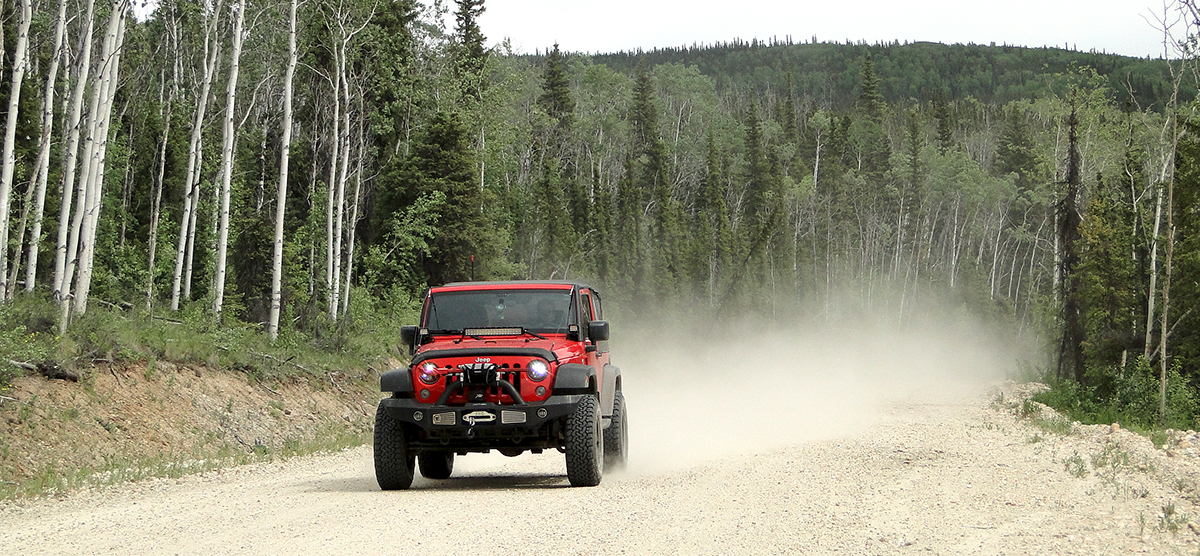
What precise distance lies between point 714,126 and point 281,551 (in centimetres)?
10642

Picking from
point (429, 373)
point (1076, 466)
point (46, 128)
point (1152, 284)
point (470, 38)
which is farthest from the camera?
point (470, 38)

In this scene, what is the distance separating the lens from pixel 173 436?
17328 mm

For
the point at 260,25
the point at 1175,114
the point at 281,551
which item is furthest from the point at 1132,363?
the point at 281,551

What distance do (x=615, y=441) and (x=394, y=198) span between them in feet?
103

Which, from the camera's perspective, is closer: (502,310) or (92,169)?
(502,310)

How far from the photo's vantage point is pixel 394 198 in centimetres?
4275

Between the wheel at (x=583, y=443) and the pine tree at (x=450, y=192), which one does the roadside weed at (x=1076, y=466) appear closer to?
the wheel at (x=583, y=443)

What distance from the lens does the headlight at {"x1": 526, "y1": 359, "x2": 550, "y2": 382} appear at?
1127 cm

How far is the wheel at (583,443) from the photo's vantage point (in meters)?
11.2

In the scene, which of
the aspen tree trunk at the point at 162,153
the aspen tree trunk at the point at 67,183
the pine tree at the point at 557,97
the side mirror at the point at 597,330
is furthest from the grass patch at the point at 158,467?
the pine tree at the point at 557,97

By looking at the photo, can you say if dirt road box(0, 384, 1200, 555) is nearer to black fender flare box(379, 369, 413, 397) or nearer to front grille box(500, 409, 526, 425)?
front grille box(500, 409, 526, 425)

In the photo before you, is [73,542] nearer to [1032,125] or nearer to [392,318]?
[392,318]

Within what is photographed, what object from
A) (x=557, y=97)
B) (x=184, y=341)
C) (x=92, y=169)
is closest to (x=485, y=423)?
(x=184, y=341)

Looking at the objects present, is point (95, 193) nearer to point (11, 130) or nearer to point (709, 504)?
point (11, 130)
